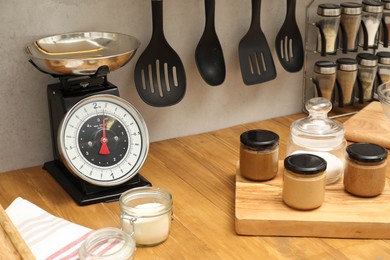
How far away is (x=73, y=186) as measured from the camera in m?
1.52

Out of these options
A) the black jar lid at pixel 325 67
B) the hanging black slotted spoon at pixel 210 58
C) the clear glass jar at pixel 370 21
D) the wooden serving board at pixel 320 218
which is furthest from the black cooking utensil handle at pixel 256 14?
the wooden serving board at pixel 320 218

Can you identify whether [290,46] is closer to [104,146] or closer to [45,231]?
[104,146]

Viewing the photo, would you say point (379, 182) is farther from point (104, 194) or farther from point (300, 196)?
point (104, 194)

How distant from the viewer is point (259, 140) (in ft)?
4.70

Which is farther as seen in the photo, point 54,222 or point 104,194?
point 104,194

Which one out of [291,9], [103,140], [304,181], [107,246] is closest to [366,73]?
[291,9]

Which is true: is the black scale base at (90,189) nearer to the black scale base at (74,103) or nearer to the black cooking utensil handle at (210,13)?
the black scale base at (74,103)

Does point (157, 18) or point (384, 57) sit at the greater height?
point (157, 18)

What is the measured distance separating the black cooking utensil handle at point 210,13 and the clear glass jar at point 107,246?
2.20 ft

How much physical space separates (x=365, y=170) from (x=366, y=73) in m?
0.61

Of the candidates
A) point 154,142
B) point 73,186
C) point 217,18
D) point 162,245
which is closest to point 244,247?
point 162,245

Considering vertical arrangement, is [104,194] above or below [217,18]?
below

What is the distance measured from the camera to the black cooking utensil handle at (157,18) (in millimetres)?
1604

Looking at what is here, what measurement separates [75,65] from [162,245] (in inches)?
16.4
